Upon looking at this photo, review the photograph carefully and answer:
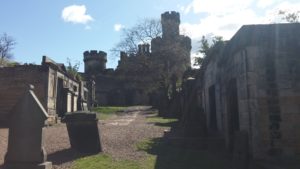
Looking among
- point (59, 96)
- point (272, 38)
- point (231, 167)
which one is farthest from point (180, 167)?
point (59, 96)

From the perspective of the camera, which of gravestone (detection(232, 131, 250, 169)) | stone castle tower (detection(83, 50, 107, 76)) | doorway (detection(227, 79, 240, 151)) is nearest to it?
gravestone (detection(232, 131, 250, 169))

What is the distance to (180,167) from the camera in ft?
30.0

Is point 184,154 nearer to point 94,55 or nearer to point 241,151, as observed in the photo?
point 241,151

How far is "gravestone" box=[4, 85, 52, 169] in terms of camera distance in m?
7.24

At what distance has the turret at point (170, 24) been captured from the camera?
48.1 meters

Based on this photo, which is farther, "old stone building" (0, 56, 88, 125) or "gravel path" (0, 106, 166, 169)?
"old stone building" (0, 56, 88, 125)

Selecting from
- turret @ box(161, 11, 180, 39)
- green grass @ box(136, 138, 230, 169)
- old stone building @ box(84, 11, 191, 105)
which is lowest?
green grass @ box(136, 138, 230, 169)

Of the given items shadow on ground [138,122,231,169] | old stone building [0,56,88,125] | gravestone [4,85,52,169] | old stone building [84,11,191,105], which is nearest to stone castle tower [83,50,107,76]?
old stone building [84,11,191,105]

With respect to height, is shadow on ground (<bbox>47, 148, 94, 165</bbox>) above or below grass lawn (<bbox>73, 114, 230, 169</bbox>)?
above

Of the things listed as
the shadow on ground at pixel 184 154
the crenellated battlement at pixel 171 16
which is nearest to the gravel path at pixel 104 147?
the shadow on ground at pixel 184 154

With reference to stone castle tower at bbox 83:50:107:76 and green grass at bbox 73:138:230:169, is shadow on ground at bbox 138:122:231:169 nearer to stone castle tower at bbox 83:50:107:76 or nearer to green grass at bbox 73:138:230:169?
green grass at bbox 73:138:230:169

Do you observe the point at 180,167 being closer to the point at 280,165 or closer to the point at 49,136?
the point at 280,165

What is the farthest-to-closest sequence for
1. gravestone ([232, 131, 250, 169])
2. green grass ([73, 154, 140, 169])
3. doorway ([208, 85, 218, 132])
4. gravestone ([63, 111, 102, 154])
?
doorway ([208, 85, 218, 132]), gravestone ([63, 111, 102, 154]), green grass ([73, 154, 140, 169]), gravestone ([232, 131, 250, 169])

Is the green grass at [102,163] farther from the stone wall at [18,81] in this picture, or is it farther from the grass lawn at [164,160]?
the stone wall at [18,81]
